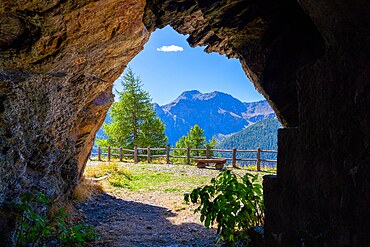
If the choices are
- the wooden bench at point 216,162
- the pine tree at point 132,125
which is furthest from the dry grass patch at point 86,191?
the pine tree at point 132,125

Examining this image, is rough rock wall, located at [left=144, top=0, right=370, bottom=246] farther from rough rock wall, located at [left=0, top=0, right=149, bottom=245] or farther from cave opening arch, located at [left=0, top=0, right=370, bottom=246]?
rough rock wall, located at [left=0, top=0, right=149, bottom=245]

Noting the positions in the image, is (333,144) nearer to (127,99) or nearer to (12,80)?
(12,80)

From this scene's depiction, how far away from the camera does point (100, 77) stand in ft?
21.9

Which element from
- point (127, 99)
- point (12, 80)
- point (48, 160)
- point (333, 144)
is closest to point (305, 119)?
point (333, 144)

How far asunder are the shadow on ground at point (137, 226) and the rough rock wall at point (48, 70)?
55.0 inches

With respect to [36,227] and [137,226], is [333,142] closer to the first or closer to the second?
[36,227]

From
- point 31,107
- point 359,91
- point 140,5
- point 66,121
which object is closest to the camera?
point 359,91

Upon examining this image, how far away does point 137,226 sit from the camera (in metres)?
6.39

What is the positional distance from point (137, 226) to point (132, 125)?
26.4m

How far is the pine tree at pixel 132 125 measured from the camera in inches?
1251

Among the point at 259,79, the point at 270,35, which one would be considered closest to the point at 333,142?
the point at 270,35

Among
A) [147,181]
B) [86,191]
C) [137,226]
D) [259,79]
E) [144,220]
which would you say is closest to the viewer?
[259,79]

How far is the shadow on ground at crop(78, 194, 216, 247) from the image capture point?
502 centimetres

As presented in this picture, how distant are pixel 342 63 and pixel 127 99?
31734mm
